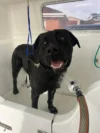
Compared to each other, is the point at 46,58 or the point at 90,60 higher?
the point at 46,58

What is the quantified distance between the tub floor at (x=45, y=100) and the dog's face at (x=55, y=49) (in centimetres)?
38

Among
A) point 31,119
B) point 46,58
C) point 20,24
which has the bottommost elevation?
point 31,119

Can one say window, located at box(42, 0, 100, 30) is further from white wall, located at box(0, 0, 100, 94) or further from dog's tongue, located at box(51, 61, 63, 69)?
dog's tongue, located at box(51, 61, 63, 69)

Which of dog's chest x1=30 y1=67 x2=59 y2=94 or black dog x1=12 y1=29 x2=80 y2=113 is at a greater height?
black dog x1=12 y1=29 x2=80 y2=113

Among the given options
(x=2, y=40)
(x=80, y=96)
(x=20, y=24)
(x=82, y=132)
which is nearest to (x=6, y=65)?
(x=2, y=40)

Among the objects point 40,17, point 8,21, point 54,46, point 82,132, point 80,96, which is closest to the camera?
point 82,132

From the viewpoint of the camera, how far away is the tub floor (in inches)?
41.8

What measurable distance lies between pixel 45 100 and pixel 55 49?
0.58 meters

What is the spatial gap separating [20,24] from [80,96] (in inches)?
38.0

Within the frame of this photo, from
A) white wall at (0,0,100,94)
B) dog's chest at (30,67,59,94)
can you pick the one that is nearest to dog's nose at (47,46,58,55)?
dog's chest at (30,67,59,94)

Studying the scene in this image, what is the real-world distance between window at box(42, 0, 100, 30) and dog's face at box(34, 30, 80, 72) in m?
0.30

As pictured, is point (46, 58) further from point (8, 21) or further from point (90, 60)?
point (8, 21)

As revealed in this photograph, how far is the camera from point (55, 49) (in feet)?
2.39

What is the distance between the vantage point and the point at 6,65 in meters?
1.27
